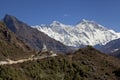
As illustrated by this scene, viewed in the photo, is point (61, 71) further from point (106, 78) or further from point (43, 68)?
point (106, 78)

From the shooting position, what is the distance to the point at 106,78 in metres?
162

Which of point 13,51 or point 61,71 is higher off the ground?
point 13,51

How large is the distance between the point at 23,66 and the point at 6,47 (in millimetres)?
38841

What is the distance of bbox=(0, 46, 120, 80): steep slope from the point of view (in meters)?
151

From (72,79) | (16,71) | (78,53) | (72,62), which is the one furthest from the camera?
(78,53)

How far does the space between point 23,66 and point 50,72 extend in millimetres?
11100

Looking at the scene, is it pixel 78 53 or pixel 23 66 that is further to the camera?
pixel 78 53

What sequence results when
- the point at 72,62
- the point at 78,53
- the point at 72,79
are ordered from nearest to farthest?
the point at 72,79, the point at 72,62, the point at 78,53

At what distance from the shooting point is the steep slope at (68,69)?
15101cm

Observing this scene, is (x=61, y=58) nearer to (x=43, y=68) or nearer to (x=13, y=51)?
(x=43, y=68)

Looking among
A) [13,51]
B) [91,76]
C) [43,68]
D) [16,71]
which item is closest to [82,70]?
[91,76]

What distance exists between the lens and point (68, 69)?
166875mm

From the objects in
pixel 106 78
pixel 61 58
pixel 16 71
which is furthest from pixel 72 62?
pixel 16 71

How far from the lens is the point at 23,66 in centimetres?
15862
